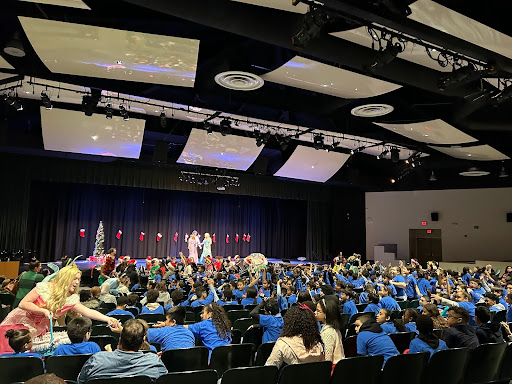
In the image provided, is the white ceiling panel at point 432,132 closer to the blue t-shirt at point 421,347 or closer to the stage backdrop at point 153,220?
the blue t-shirt at point 421,347

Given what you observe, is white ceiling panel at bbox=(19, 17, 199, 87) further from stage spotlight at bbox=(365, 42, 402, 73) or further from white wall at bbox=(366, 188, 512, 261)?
white wall at bbox=(366, 188, 512, 261)

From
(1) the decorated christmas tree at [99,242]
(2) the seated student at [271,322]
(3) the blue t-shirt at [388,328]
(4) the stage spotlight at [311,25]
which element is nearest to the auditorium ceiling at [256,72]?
(4) the stage spotlight at [311,25]

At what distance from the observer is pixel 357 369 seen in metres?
3.47

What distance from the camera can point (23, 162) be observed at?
1532 centimetres

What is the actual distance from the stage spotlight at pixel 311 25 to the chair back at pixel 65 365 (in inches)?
187

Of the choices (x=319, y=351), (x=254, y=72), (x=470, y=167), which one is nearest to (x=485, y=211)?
(x=470, y=167)

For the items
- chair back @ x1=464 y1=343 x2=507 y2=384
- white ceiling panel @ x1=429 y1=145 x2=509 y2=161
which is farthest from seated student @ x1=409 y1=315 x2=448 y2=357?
white ceiling panel @ x1=429 y1=145 x2=509 y2=161

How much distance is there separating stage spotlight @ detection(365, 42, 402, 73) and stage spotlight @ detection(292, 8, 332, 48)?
125 centimetres

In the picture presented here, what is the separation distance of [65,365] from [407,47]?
722 cm

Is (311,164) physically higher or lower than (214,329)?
higher

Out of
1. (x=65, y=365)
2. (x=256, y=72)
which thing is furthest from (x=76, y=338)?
(x=256, y=72)

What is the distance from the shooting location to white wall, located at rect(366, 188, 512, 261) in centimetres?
1947

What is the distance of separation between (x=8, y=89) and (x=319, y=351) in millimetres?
11957

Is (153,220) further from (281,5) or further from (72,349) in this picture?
(72,349)
